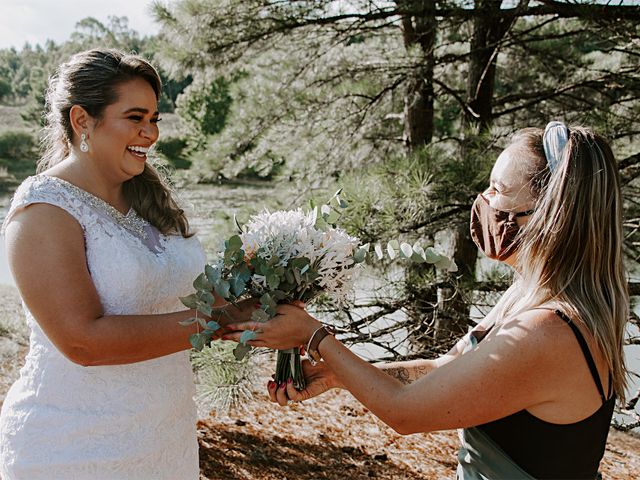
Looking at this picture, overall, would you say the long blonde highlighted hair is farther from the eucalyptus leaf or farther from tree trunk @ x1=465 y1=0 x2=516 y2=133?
tree trunk @ x1=465 y1=0 x2=516 y2=133

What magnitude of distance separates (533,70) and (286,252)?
4.63 m


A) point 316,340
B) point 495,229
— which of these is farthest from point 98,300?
point 495,229

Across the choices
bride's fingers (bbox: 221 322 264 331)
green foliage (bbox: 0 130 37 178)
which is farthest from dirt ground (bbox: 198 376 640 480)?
green foliage (bbox: 0 130 37 178)

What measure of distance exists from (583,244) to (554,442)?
43 centimetres

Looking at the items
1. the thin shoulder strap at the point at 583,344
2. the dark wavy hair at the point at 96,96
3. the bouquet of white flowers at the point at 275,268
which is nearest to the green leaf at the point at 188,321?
the bouquet of white flowers at the point at 275,268

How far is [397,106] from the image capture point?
5.45 metres

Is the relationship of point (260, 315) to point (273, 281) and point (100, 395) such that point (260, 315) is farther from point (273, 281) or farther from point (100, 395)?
point (100, 395)

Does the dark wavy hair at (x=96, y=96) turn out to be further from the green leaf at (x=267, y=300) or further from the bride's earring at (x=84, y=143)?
the green leaf at (x=267, y=300)

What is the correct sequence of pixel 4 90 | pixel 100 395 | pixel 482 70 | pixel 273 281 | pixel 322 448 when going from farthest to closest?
pixel 4 90 → pixel 482 70 → pixel 322 448 → pixel 100 395 → pixel 273 281

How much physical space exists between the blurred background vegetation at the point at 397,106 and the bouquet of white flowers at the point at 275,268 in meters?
1.57

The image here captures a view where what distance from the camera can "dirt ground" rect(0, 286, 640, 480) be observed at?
145 inches

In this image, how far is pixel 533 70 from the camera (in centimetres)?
538

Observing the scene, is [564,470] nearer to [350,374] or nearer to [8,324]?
[350,374]

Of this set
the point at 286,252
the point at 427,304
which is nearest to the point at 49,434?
the point at 286,252
